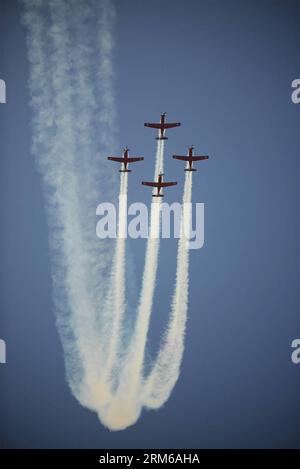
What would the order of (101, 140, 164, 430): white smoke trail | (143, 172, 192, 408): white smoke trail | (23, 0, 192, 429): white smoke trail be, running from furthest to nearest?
(143, 172, 192, 408): white smoke trail
(101, 140, 164, 430): white smoke trail
(23, 0, 192, 429): white smoke trail

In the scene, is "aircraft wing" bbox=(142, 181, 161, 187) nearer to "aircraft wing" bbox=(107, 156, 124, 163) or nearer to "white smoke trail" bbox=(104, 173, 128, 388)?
"white smoke trail" bbox=(104, 173, 128, 388)

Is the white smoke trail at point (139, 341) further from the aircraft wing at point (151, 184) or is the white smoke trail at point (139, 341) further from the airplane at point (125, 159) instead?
the airplane at point (125, 159)

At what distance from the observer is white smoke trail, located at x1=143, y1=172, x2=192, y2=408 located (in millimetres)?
9125

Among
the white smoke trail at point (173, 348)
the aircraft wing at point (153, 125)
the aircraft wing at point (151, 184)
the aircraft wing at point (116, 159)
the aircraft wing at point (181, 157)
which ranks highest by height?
the aircraft wing at point (153, 125)

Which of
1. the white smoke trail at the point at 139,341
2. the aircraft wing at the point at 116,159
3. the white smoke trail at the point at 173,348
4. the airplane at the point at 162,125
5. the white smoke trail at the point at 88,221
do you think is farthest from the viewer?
the white smoke trail at the point at 173,348

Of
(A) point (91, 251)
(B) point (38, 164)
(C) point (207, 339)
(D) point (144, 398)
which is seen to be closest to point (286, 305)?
(C) point (207, 339)

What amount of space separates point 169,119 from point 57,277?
382 cm

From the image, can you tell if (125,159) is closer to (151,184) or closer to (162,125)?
(151,184)

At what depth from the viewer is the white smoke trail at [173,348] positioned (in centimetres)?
912

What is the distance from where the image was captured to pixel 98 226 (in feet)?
29.1

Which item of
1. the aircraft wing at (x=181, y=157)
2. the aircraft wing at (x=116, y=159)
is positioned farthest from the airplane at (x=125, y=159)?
the aircraft wing at (x=181, y=157)

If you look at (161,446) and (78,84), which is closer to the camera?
(78,84)

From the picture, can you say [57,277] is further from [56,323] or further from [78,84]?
[78,84]

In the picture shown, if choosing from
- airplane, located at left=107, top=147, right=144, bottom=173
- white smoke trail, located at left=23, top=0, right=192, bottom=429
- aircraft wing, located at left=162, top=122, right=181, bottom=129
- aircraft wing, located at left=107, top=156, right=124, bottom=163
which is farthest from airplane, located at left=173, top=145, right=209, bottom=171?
aircraft wing, located at left=107, top=156, right=124, bottom=163
